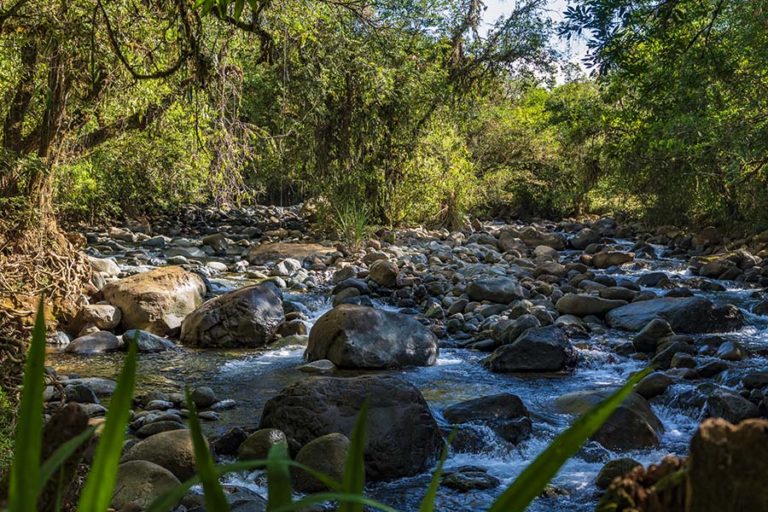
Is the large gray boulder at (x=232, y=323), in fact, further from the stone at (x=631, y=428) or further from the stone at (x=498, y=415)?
the stone at (x=631, y=428)

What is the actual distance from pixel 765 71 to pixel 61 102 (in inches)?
335

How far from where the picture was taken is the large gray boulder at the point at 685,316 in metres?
8.38

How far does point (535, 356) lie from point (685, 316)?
239 cm

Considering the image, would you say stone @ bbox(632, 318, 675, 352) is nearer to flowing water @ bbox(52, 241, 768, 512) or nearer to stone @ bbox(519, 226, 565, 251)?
flowing water @ bbox(52, 241, 768, 512)

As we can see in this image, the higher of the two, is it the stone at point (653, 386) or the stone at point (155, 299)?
the stone at point (155, 299)

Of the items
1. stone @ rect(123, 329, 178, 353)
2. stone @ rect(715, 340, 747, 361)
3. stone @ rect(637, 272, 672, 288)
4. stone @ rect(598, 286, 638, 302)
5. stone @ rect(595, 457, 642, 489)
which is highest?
stone @ rect(637, 272, 672, 288)

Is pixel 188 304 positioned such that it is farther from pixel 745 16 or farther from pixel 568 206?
pixel 568 206

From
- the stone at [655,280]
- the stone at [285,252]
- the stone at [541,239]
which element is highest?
the stone at [541,239]

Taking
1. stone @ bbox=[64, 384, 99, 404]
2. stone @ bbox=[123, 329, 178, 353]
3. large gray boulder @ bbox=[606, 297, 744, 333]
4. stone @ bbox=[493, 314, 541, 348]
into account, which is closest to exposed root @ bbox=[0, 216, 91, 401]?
Result: stone @ bbox=[123, 329, 178, 353]

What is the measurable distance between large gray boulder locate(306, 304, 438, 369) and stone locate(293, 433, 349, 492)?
2.71m

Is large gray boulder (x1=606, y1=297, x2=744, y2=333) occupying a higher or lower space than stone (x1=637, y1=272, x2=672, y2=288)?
lower

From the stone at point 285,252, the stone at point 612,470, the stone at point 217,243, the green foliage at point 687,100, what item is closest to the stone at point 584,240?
the green foliage at point 687,100

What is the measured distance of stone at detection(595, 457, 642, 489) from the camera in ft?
14.3

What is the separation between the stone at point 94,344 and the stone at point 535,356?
401 cm
